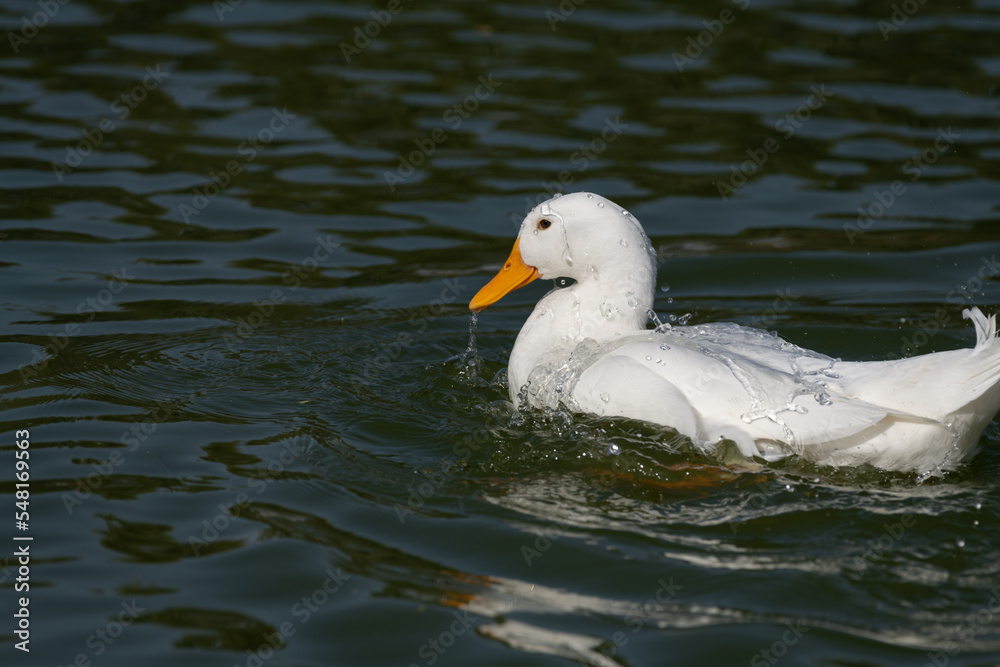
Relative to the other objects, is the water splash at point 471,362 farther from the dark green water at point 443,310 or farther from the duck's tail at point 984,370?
the duck's tail at point 984,370

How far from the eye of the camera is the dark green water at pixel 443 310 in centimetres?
427

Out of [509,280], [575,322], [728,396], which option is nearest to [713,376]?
[728,396]

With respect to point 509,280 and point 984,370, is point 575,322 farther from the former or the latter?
point 984,370

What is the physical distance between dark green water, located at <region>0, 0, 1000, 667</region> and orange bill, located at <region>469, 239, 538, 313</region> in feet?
1.58

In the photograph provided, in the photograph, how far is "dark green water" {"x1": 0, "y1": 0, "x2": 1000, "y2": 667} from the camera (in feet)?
14.0

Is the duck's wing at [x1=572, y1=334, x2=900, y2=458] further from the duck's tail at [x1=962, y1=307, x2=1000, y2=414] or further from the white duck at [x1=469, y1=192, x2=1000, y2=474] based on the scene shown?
the duck's tail at [x1=962, y1=307, x2=1000, y2=414]

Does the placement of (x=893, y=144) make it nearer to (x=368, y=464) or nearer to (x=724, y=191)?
(x=724, y=191)

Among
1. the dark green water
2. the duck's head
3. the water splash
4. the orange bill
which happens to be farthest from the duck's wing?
the water splash

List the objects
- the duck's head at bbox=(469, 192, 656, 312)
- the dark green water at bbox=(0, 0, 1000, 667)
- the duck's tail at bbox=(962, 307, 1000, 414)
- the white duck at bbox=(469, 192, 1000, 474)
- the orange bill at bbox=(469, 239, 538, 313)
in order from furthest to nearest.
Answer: the orange bill at bbox=(469, 239, 538, 313) → the duck's head at bbox=(469, 192, 656, 312) → the white duck at bbox=(469, 192, 1000, 474) → the duck's tail at bbox=(962, 307, 1000, 414) → the dark green water at bbox=(0, 0, 1000, 667)

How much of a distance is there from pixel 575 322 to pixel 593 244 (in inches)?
17.0

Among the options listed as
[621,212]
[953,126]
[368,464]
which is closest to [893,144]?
[953,126]

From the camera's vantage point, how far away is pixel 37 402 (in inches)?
240

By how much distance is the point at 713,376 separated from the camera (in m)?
5.18

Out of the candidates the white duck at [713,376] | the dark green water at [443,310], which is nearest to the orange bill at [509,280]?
the white duck at [713,376]
